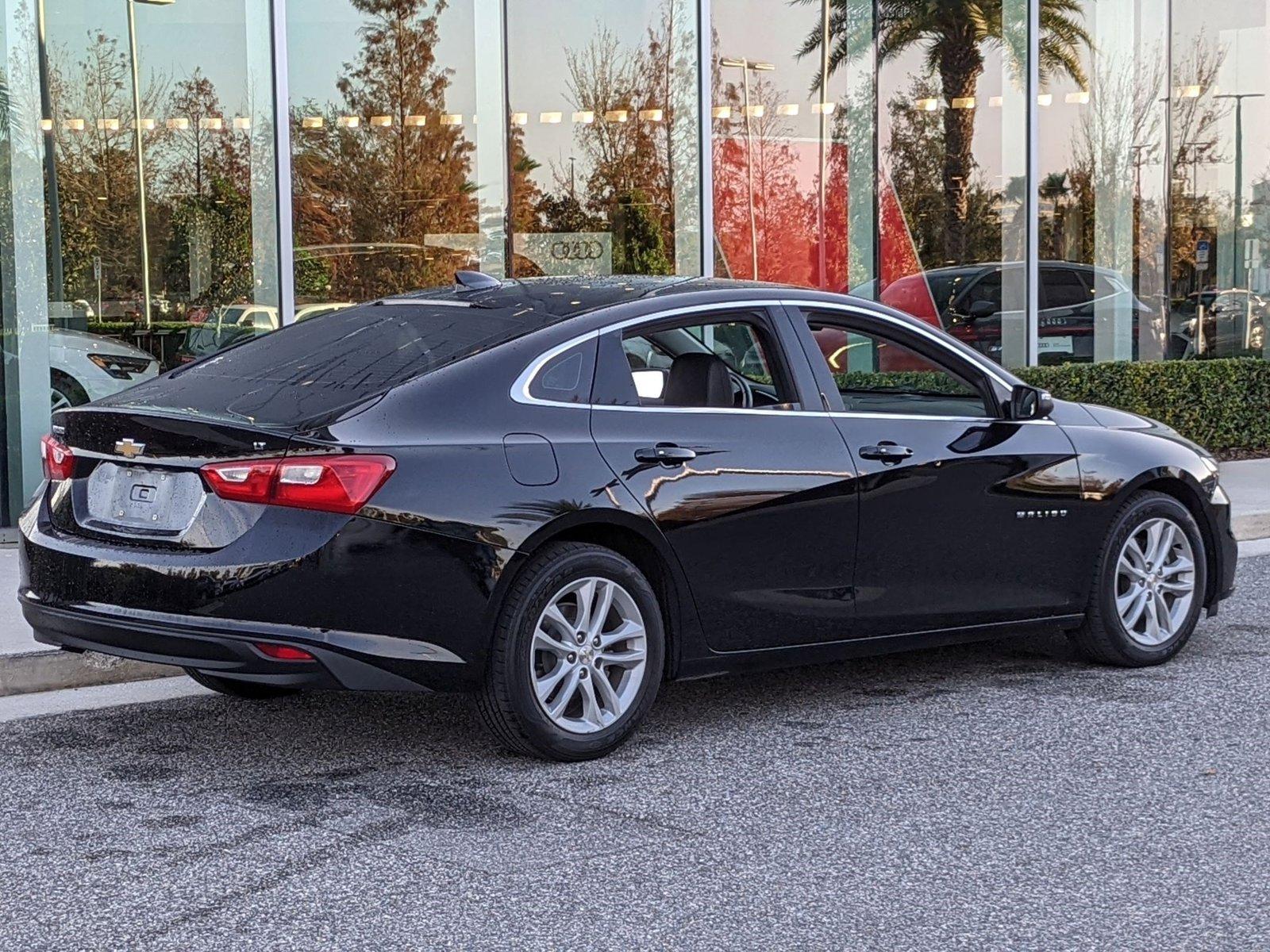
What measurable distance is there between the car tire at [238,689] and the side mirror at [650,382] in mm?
1704

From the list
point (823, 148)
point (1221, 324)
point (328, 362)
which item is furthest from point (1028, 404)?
point (1221, 324)

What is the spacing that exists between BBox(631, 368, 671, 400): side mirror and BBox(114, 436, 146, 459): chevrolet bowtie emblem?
157 cm

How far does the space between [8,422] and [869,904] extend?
8146 millimetres

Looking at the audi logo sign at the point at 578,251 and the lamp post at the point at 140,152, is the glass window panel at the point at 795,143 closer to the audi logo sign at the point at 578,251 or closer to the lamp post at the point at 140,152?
the audi logo sign at the point at 578,251

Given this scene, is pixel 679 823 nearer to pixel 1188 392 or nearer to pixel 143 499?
pixel 143 499

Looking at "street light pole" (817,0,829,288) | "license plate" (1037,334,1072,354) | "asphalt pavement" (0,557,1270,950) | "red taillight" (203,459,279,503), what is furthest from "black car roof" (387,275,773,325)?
"license plate" (1037,334,1072,354)

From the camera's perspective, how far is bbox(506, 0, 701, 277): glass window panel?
46.1 feet

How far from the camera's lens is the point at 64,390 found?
1112 cm

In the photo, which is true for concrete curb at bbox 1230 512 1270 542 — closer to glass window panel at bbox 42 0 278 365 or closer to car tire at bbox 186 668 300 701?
glass window panel at bbox 42 0 278 365

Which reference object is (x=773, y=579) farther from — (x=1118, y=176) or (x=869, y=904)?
(x=1118, y=176)

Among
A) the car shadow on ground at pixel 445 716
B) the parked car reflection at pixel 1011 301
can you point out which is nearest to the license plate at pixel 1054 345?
the parked car reflection at pixel 1011 301

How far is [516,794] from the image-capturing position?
16.9 ft

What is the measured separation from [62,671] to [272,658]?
2.10m

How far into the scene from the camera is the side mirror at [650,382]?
575cm
